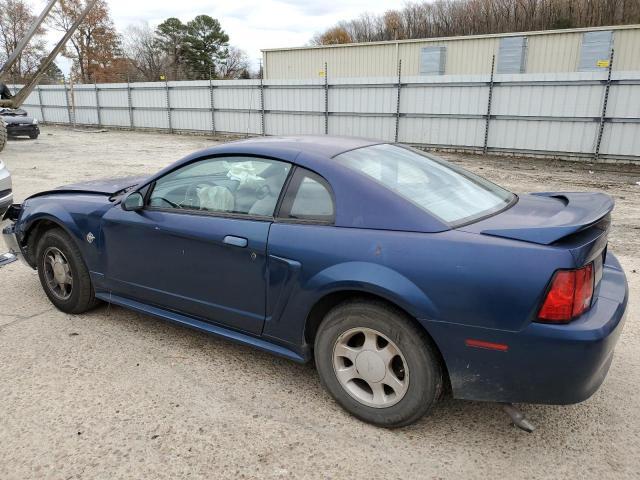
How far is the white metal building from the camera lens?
17484 millimetres

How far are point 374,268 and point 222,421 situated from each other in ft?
3.87

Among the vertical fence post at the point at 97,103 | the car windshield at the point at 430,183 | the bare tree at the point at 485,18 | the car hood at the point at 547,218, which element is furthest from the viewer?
the bare tree at the point at 485,18

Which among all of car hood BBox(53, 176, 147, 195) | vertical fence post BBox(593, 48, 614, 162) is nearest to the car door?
car hood BBox(53, 176, 147, 195)

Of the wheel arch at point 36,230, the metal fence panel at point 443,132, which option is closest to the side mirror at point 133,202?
the wheel arch at point 36,230

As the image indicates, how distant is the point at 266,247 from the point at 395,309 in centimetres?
78

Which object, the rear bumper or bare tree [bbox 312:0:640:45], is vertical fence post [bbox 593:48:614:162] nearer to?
the rear bumper

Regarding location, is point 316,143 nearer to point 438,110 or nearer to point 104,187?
point 104,187

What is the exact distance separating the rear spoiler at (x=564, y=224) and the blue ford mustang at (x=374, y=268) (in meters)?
0.01

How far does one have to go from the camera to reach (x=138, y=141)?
64.3ft

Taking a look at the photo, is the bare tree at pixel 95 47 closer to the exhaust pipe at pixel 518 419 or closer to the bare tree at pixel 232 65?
the bare tree at pixel 232 65

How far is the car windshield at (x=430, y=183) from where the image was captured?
2.67 m

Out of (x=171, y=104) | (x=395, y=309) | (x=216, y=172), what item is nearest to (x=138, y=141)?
(x=171, y=104)

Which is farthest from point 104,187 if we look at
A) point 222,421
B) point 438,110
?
point 438,110

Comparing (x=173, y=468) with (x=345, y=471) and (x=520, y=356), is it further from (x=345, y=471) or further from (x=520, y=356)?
(x=520, y=356)
